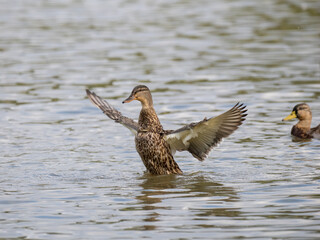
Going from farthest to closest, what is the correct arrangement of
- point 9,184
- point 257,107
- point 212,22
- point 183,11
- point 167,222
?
point 183,11 < point 212,22 < point 257,107 < point 9,184 < point 167,222

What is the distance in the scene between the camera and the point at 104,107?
32.9 feet

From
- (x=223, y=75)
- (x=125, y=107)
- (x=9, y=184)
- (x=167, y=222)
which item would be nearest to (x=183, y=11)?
(x=223, y=75)

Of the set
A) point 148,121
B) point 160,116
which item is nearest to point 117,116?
point 148,121

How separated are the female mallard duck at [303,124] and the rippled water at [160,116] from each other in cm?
23

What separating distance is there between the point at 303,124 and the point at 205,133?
2.84m

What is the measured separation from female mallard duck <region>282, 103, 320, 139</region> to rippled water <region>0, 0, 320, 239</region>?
234 mm

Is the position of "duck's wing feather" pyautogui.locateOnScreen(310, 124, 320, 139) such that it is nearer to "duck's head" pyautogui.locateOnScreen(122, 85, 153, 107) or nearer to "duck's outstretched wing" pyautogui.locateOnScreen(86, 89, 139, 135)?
"duck's outstretched wing" pyautogui.locateOnScreen(86, 89, 139, 135)

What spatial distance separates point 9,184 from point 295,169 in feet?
11.0

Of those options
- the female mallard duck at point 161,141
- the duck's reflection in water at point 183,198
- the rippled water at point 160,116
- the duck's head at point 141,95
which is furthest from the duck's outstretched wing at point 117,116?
the duck's reflection in water at point 183,198

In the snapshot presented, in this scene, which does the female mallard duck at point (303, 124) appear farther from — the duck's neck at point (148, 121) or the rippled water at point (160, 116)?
the duck's neck at point (148, 121)

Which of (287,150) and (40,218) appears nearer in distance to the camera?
(40,218)

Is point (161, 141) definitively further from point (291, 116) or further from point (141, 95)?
point (291, 116)

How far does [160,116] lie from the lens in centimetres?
1217

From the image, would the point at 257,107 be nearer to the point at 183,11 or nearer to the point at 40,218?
the point at 40,218
